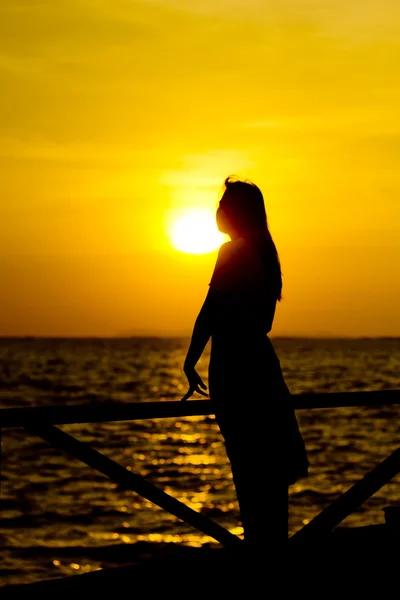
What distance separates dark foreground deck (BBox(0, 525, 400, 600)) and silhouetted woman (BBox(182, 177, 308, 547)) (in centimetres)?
16

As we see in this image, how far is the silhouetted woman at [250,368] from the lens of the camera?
5039 millimetres

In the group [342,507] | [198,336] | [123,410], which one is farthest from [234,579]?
[198,336]

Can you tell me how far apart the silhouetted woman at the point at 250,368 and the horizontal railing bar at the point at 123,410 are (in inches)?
3.7

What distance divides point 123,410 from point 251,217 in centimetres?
117

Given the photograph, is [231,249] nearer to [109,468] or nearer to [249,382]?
[249,382]

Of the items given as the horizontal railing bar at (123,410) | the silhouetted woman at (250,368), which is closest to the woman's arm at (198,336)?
the silhouetted woman at (250,368)

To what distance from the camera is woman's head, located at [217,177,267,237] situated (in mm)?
5168

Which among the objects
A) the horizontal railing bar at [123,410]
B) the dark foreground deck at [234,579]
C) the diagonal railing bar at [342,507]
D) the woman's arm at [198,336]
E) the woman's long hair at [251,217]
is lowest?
the dark foreground deck at [234,579]

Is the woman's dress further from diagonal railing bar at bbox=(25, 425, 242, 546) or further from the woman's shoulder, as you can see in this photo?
diagonal railing bar at bbox=(25, 425, 242, 546)

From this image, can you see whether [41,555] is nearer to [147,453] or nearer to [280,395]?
[280,395]

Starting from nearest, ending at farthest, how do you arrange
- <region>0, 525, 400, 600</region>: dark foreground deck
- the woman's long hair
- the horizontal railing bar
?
the horizontal railing bar → <region>0, 525, 400, 600</region>: dark foreground deck → the woman's long hair

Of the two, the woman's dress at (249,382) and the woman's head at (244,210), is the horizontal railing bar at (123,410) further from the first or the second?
the woman's head at (244,210)

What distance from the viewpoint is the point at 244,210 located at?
5.17 meters

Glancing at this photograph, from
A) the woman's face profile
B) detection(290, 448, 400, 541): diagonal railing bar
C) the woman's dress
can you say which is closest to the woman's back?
the woman's dress
